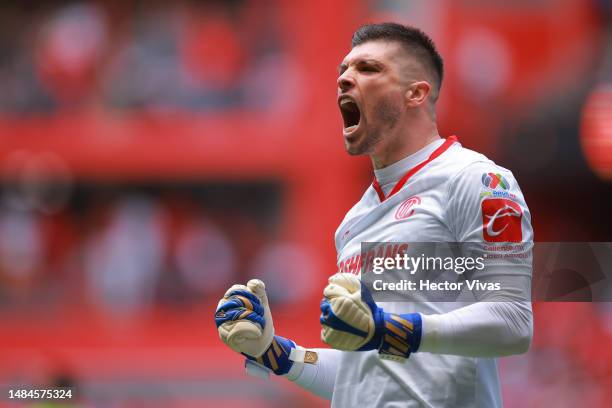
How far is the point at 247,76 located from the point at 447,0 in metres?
3.45

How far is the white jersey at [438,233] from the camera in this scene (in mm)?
3285

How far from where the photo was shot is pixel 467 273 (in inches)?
132

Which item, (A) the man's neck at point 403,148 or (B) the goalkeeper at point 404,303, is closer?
(B) the goalkeeper at point 404,303

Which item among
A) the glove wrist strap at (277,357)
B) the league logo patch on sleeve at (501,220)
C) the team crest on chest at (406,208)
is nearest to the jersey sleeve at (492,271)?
the league logo patch on sleeve at (501,220)

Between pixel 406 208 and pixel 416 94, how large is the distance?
0.41 meters

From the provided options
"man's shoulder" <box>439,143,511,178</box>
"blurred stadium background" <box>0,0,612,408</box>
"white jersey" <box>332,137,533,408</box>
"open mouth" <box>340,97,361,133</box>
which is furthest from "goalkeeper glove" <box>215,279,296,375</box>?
"blurred stadium background" <box>0,0,612,408</box>

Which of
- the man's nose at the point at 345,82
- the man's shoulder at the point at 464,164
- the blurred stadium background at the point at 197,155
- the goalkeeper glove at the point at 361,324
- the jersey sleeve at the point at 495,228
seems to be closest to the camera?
the goalkeeper glove at the point at 361,324

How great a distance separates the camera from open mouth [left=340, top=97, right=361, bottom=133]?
3716 mm

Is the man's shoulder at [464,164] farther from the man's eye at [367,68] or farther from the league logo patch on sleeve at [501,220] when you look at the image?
the man's eye at [367,68]

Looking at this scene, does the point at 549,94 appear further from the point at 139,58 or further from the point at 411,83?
the point at 411,83

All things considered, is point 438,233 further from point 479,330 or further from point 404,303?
point 479,330

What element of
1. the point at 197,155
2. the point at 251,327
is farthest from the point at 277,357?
the point at 197,155

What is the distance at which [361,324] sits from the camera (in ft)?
10.0

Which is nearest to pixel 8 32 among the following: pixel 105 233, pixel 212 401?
Answer: pixel 105 233
